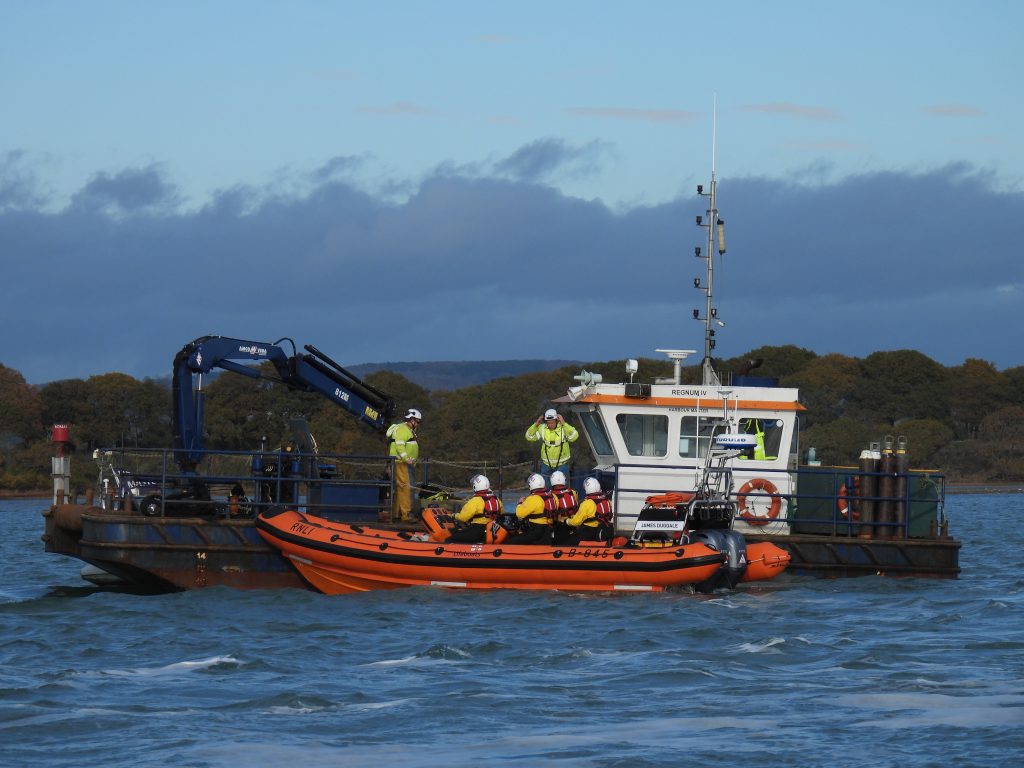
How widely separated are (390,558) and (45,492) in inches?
1940

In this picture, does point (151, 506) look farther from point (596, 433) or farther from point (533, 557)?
point (596, 433)

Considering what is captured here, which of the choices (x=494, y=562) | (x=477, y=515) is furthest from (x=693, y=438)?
(x=494, y=562)

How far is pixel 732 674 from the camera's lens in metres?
13.1

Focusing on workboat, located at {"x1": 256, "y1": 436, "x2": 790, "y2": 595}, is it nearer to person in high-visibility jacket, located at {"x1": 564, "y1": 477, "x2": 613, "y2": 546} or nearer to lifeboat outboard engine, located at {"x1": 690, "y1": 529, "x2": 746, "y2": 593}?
lifeboat outboard engine, located at {"x1": 690, "y1": 529, "x2": 746, "y2": 593}

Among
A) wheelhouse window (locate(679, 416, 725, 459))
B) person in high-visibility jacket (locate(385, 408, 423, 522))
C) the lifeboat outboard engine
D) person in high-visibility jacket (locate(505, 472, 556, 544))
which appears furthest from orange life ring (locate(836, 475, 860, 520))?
person in high-visibility jacket (locate(385, 408, 423, 522))

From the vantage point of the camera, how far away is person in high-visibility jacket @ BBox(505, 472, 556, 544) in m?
17.0

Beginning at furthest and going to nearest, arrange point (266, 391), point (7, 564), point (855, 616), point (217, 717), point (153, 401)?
point (153, 401), point (266, 391), point (7, 564), point (855, 616), point (217, 717)

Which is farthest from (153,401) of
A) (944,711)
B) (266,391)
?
(944,711)

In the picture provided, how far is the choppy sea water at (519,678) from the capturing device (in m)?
10.5

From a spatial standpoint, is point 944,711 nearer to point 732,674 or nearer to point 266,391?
point 732,674

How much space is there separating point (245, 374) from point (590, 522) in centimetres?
486

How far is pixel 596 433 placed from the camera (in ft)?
63.3

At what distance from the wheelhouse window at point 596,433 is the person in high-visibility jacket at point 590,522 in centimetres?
174

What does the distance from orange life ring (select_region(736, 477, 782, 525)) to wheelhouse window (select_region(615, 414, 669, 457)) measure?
3.55 ft
